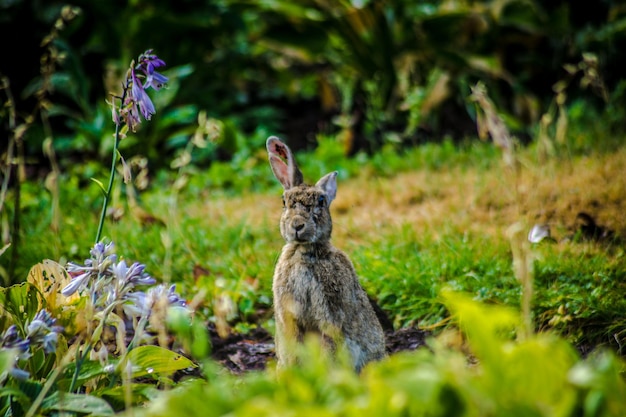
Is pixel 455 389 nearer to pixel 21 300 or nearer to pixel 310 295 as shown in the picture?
pixel 310 295

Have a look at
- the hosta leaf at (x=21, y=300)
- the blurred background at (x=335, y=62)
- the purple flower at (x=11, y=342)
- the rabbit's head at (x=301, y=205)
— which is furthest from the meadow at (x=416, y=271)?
the blurred background at (x=335, y=62)

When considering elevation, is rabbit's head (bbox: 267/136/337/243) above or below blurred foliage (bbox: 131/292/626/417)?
above

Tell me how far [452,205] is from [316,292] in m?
2.62

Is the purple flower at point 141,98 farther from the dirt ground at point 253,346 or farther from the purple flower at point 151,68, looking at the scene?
the dirt ground at point 253,346

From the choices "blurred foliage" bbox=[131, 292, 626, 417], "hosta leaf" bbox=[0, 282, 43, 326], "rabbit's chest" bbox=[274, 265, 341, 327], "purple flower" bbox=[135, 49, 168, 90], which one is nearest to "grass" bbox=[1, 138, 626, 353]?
"rabbit's chest" bbox=[274, 265, 341, 327]

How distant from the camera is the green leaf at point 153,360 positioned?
2.88 meters

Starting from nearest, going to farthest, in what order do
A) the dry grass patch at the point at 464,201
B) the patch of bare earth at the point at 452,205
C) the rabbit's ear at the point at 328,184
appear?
the rabbit's ear at the point at 328,184 → the patch of bare earth at the point at 452,205 → the dry grass patch at the point at 464,201

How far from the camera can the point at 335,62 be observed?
28.6 ft

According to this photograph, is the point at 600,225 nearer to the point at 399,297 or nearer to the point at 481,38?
the point at 399,297

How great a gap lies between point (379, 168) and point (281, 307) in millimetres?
3919

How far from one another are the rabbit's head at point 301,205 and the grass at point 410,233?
0.44m

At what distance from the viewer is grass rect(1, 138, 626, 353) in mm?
4066

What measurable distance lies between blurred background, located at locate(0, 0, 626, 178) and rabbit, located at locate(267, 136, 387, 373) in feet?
13.8

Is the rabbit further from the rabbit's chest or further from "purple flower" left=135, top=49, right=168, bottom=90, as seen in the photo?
"purple flower" left=135, top=49, right=168, bottom=90
